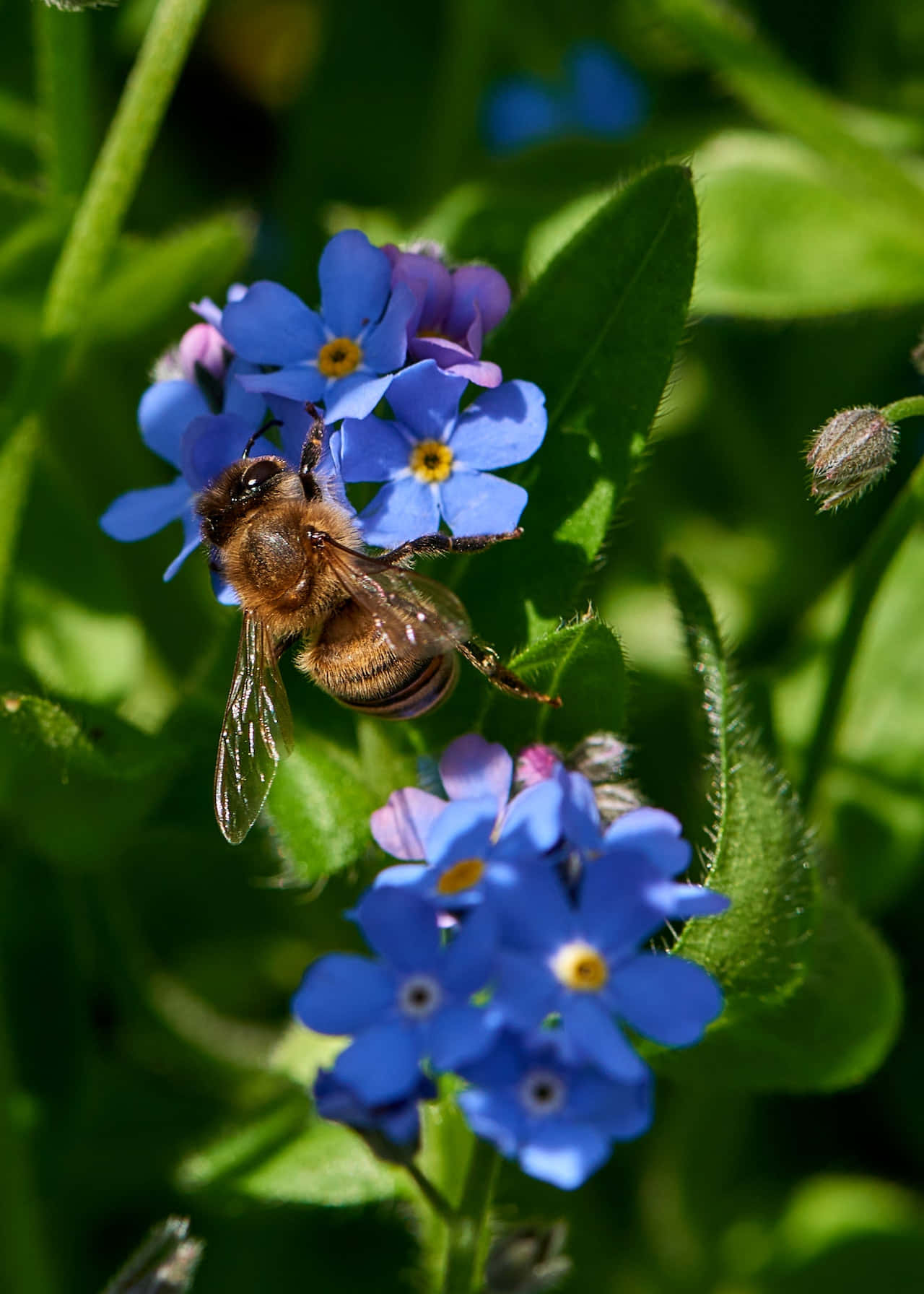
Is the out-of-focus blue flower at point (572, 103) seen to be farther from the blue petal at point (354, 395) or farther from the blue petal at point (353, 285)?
the blue petal at point (354, 395)

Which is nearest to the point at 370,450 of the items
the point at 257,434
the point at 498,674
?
the point at 257,434

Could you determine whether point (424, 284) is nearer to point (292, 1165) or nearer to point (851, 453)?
point (851, 453)

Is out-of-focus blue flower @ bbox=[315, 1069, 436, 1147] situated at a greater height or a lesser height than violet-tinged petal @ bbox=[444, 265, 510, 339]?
lesser

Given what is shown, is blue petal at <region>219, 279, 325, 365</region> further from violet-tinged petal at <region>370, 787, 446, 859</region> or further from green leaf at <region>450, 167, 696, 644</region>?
violet-tinged petal at <region>370, 787, 446, 859</region>

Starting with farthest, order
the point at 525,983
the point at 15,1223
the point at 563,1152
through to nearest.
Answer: the point at 15,1223 → the point at 525,983 → the point at 563,1152

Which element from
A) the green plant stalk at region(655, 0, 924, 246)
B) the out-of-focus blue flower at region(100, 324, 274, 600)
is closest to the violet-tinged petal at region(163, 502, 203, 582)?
the out-of-focus blue flower at region(100, 324, 274, 600)

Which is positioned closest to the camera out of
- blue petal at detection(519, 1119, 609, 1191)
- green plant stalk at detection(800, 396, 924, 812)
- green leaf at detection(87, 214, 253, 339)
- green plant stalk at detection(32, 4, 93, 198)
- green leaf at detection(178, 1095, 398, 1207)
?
blue petal at detection(519, 1119, 609, 1191)

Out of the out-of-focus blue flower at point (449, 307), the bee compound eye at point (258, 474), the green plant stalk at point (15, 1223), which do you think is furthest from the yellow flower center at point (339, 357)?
the green plant stalk at point (15, 1223)
